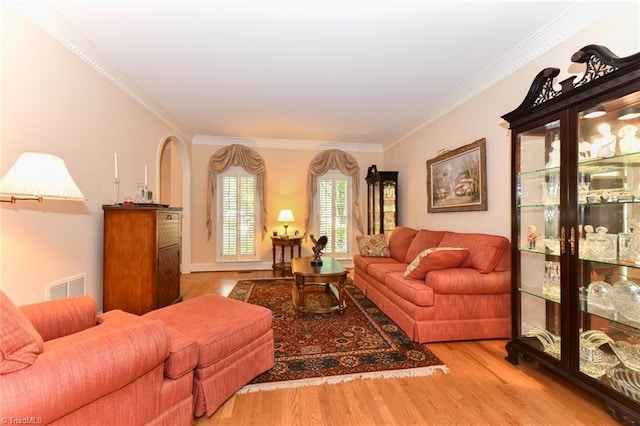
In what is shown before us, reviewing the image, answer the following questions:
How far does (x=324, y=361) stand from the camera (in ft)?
7.46

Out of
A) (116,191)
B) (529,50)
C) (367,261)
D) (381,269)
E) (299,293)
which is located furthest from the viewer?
(367,261)

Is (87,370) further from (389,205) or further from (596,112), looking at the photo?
(389,205)

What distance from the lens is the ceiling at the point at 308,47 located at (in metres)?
2.15

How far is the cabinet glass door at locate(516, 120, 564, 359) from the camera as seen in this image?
207 centimetres

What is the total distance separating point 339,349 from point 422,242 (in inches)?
80.9

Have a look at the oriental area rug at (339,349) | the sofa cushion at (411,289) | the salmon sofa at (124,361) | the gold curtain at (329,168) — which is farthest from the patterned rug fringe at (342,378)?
the gold curtain at (329,168)

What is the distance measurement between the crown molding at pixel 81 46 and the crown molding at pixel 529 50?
12.9 ft

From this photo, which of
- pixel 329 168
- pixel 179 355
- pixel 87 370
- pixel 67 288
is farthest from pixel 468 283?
pixel 329 168

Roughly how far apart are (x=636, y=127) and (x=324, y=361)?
2.63m

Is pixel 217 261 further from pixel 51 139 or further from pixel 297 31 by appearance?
pixel 297 31

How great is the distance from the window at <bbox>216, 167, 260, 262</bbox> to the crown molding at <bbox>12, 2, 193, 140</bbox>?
87.2 inches

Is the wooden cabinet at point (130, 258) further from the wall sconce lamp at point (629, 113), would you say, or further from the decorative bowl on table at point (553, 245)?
the wall sconce lamp at point (629, 113)

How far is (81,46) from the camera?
2512mm

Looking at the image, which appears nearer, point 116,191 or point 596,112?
point 596,112
